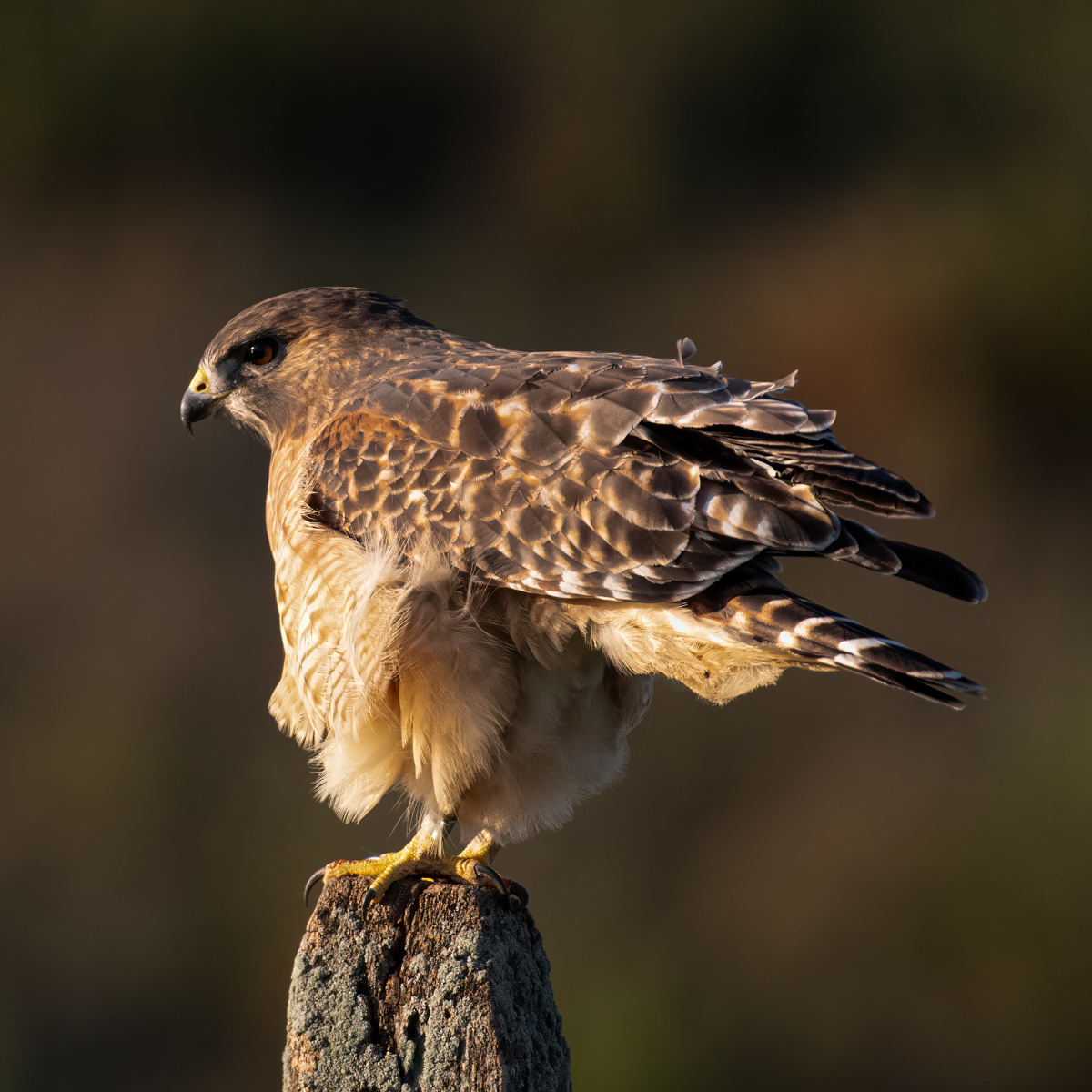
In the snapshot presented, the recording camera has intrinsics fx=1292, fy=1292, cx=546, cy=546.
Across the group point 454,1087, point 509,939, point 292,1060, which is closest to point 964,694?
point 509,939

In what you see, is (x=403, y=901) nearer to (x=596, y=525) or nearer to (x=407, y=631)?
(x=407, y=631)

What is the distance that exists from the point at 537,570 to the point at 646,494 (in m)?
0.25

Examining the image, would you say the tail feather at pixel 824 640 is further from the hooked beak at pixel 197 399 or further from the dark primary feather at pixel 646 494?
the hooked beak at pixel 197 399

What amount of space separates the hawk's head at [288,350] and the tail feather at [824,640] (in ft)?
4.29

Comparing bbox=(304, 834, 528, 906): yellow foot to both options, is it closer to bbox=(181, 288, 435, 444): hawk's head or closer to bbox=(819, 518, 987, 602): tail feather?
bbox=(819, 518, 987, 602): tail feather

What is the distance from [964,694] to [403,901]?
1.06 m

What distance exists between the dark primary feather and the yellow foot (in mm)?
622

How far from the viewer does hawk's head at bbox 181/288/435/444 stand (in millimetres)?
3203

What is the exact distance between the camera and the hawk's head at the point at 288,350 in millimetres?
3203

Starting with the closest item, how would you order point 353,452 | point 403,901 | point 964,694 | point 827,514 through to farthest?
point 964,694, point 827,514, point 403,901, point 353,452

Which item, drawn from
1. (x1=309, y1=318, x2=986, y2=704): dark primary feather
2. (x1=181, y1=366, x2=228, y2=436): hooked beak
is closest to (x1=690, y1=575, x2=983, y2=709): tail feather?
(x1=309, y1=318, x2=986, y2=704): dark primary feather

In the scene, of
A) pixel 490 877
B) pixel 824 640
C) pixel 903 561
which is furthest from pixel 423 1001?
pixel 903 561

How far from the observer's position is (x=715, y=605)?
228 cm

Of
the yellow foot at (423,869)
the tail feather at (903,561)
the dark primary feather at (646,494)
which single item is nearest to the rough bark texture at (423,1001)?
the yellow foot at (423,869)
